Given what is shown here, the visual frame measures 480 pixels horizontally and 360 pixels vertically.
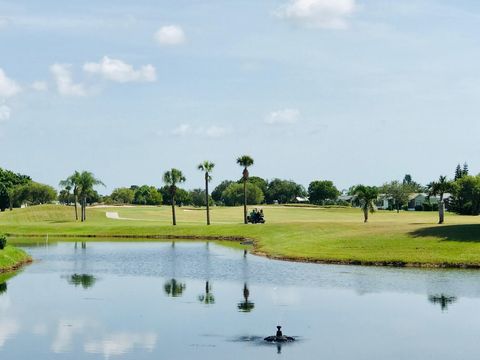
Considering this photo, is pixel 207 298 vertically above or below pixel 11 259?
below

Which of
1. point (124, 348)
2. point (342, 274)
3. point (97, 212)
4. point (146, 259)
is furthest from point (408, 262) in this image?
point (97, 212)

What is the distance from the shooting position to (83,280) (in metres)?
70.4

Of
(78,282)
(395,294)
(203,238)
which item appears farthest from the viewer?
(203,238)

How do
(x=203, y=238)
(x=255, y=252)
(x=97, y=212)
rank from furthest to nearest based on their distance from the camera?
(x=97, y=212) < (x=203, y=238) < (x=255, y=252)

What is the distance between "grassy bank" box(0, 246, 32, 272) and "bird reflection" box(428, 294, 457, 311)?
40458 millimetres

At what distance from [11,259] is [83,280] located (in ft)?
46.8

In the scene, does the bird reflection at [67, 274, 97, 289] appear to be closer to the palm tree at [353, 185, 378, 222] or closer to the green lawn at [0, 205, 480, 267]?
the green lawn at [0, 205, 480, 267]

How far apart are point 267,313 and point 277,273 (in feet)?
74.6

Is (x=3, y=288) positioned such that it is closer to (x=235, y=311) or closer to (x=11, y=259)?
(x=11, y=259)

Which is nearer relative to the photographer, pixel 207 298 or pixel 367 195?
pixel 207 298

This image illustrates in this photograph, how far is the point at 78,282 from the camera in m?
68.9

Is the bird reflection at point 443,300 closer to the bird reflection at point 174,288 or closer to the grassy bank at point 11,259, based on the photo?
the bird reflection at point 174,288

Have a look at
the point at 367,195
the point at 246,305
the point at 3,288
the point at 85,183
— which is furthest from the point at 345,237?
the point at 85,183

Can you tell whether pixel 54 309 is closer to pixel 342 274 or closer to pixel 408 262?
pixel 342 274
